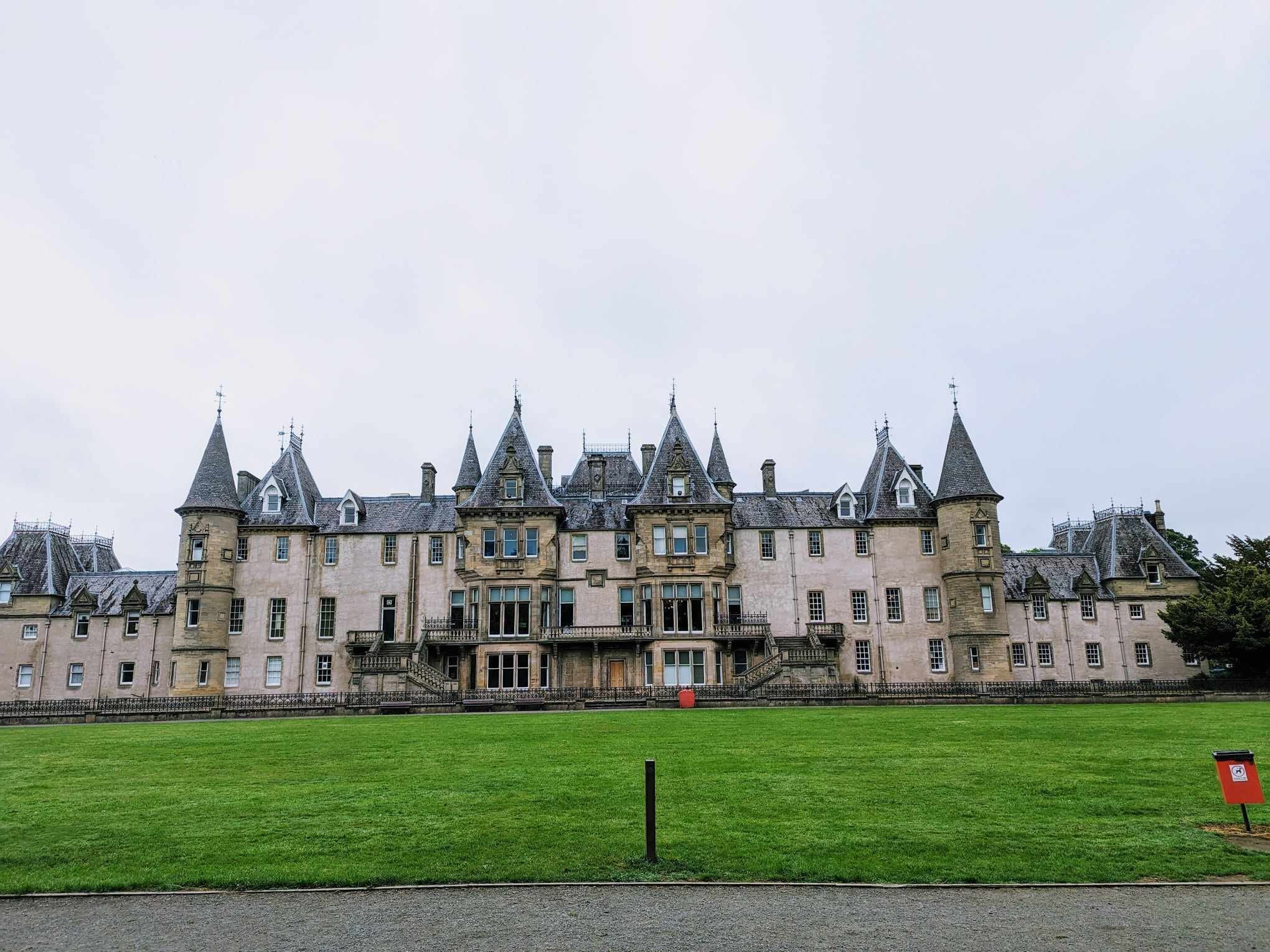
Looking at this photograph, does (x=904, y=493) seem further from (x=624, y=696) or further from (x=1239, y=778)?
(x=1239, y=778)

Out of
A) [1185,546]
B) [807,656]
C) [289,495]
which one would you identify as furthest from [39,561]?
[1185,546]

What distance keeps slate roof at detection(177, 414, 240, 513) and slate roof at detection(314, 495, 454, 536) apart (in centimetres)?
520

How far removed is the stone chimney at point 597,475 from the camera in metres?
58.9

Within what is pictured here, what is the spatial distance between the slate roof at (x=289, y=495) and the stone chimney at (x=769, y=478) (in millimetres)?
28182

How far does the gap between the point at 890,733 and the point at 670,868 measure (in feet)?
49.6

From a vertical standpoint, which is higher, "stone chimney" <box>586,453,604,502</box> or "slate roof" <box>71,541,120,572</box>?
"stone chimney" <box>586,453,604,502</box>

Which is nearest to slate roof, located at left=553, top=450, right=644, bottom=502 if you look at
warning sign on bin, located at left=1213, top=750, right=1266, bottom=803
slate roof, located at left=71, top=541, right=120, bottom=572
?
slate roof, located at left=71, top=541, right=120, bottom=572

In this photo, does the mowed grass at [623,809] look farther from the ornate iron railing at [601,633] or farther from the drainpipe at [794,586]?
the drainpipe at [794,586]

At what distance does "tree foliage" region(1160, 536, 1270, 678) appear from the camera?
156 feet

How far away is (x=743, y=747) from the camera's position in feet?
70.2

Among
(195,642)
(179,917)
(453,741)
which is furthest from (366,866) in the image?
(195,642)

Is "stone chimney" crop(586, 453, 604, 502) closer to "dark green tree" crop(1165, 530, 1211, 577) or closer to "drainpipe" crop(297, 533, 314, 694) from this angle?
"drainpipe" crop(297, 533, 314, 694)

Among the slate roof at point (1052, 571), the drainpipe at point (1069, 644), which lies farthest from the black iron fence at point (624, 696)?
the slate roof at point (1052, 571)

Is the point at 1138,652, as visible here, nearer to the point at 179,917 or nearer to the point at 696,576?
the point at 696,576
